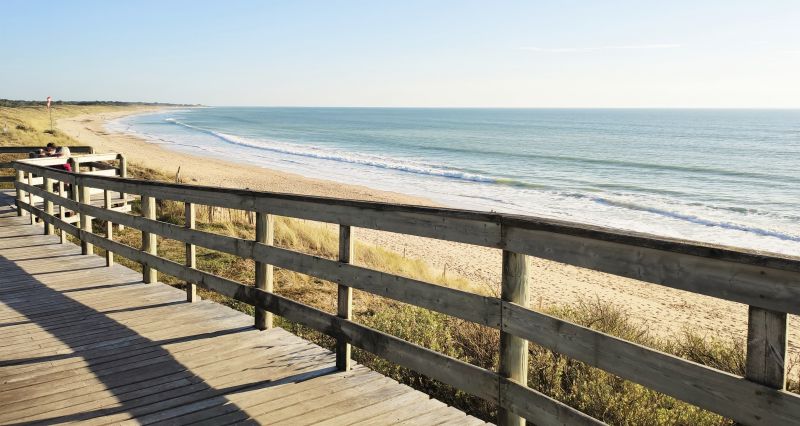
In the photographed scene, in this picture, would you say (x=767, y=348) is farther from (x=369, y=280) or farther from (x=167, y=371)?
(x=167, y=371)

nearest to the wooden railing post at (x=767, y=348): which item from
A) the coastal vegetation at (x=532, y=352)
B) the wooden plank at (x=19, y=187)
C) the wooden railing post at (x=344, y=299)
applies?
the coastal vegetation at (x=532, y=352)

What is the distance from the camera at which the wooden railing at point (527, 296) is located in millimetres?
2463

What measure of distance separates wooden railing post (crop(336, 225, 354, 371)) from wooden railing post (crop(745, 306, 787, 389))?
262 centimetres

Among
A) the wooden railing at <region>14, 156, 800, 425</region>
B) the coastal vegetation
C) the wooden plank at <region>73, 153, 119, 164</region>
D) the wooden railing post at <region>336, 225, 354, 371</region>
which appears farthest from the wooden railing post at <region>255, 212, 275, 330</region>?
the wooden plank at <region>73, 153, 119, 164</region>

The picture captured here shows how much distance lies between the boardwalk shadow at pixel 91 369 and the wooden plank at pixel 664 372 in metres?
1.88

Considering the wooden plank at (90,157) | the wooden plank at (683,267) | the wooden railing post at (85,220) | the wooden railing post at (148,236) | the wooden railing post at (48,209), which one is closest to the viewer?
the wooden plank at (683,267)

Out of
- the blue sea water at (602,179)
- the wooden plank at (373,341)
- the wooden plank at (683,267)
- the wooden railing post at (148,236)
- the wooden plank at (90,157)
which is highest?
the wooden plank at (90,157)

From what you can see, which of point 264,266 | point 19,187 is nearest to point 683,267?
point 264,266

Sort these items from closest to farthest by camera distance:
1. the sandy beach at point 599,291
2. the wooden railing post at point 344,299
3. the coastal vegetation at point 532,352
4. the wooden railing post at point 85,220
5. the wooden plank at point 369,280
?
1. the wooden plank at point 369,280
2. the wooden railing post at point 344,299
3. the coastal vegetation at point 532,352
4. the wooden railing post at point 85,220
5. the sandy beach at point 599,291

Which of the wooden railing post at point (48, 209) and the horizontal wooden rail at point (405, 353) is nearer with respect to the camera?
the horizontal wooden rail at point (405, 353)

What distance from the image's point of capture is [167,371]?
15.5ft

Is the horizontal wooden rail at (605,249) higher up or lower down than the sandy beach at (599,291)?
higher up

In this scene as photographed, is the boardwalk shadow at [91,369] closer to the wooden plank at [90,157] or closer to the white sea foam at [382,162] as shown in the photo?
the wooden plank at [90,157]

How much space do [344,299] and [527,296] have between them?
5.43 feet
